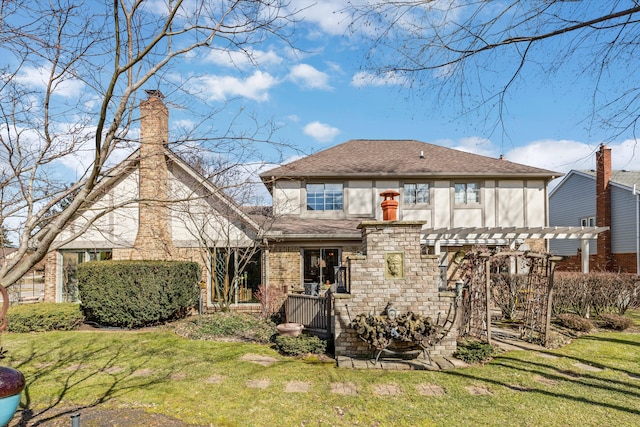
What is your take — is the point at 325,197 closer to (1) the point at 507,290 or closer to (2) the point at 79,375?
(1) the point at 507,290

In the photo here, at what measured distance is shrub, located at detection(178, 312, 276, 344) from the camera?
10.3 meters

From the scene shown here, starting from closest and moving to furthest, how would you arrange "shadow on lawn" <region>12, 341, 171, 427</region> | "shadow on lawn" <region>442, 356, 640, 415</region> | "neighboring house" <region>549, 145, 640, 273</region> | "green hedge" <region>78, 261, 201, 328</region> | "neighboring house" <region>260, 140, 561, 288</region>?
"shadow on lawn" <region>12, 341, 171, 427</region>
"shadow on lawn" <region>442, 356, 640, 415</region>
"green hedge" <region>78, 261, 201, 328</region>
"neighboring house" <region>260, 140, 561, 288</region>
"neighboring house" <region>549, 145, 640, 273</region>

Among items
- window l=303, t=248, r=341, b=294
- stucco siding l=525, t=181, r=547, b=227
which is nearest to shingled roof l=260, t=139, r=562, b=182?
stucco siding l=525, t=181, r=547, b=227

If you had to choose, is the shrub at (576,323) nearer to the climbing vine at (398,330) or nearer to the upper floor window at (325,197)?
the climbing vine at (398,330)

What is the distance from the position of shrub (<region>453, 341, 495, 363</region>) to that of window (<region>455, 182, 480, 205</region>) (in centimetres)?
862

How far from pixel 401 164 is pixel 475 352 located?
32.2ft

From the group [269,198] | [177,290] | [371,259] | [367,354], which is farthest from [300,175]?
[367,354]

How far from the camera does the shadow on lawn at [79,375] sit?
5665mm

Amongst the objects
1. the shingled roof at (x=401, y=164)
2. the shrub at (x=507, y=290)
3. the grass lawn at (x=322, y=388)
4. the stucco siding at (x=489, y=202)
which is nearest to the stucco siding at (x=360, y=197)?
the shingled roof at (x=401, y=164)

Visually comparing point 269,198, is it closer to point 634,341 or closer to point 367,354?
point 367,354

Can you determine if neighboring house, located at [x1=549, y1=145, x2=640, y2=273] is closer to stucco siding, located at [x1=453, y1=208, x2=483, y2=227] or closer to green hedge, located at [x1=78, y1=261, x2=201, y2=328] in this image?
stucco siding, located at [x1=453, y1=208, x2=483, y2=227]

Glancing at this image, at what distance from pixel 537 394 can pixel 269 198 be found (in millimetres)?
11658

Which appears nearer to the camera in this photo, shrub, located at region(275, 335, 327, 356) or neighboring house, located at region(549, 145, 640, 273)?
shrub, located at region(275, 335, 327, 356)

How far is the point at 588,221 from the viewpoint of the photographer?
23.4m
